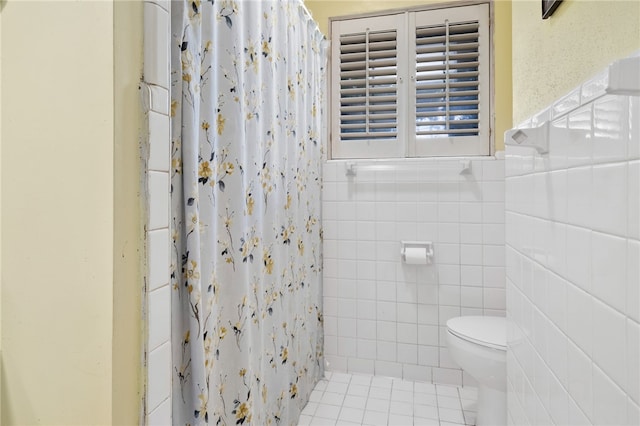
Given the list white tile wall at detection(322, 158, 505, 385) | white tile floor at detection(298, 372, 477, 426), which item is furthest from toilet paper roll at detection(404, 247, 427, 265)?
white tile floor at detection(298, 372, 477, 426)

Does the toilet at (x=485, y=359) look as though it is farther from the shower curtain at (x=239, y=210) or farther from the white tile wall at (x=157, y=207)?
the white tile wall at (x=157, y=207)

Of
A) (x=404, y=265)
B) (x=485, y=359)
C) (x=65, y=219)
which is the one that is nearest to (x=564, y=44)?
(x=65, y=219)

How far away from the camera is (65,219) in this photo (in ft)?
2.15

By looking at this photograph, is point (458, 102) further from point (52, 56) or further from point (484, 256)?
point (52, 56)

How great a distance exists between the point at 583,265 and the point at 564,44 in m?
0.49

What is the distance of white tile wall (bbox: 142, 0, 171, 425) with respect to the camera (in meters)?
0.67

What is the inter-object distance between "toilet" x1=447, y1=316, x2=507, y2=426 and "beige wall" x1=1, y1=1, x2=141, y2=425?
1.34 meters

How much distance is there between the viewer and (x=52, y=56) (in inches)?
26.0

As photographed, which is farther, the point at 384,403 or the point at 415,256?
the point at 415,256

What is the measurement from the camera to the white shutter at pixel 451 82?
2.13 m

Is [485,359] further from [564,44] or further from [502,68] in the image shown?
[502,68]

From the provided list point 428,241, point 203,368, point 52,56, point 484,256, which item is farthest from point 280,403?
point 52,56

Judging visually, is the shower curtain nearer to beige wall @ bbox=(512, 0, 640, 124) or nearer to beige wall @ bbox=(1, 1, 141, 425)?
beige wall @ bbox=(1, 1, 141, 425)

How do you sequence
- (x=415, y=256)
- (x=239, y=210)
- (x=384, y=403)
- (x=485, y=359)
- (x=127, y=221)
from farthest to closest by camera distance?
(x=415, y=256), (x=384, y=403), (x=485, y=359), (x=239, y=210), (x=127, y=221)
